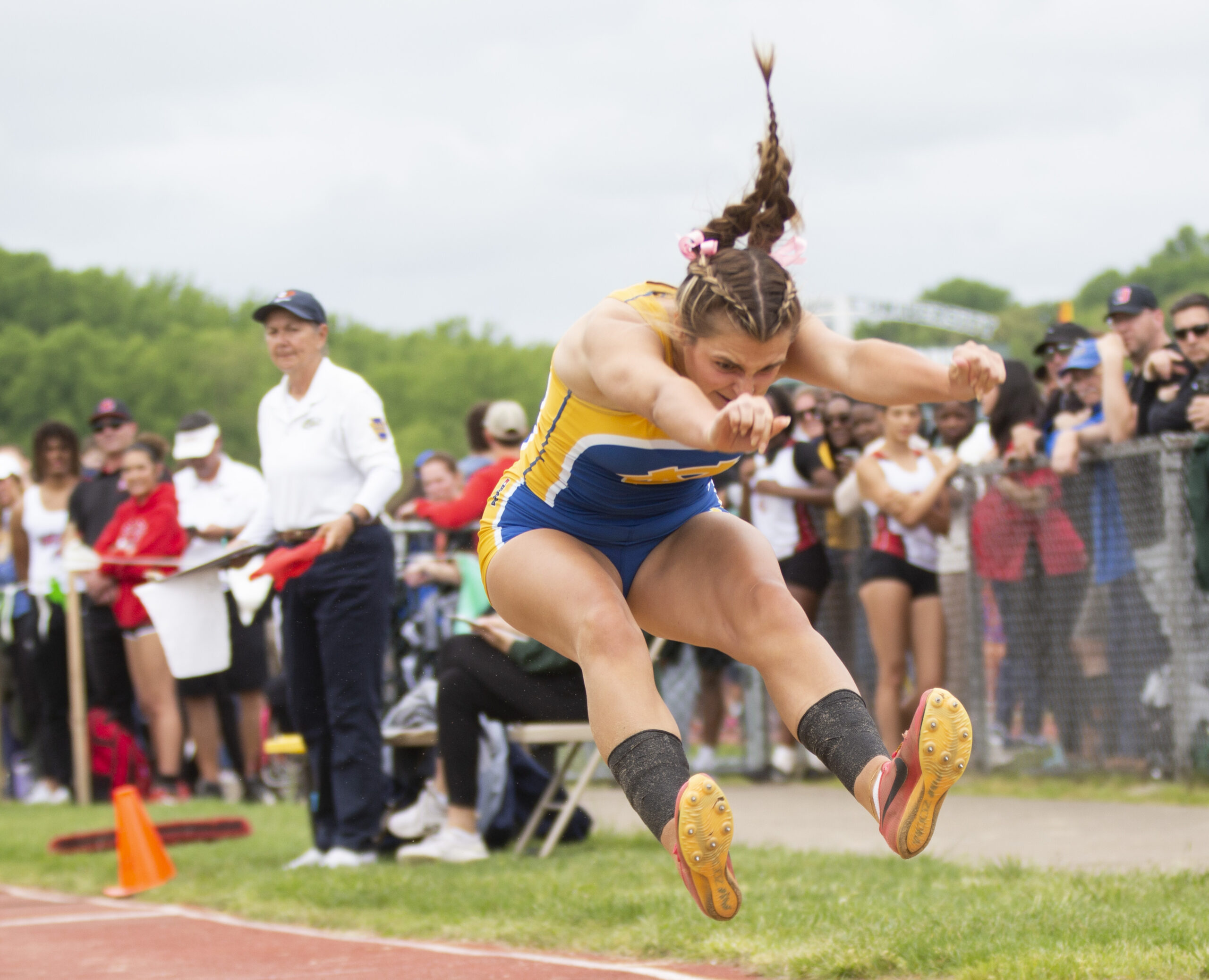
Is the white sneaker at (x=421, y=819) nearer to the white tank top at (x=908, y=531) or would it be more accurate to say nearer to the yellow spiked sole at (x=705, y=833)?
the white tank top at (x=908, y=531)

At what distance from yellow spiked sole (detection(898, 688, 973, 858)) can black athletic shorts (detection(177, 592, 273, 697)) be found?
757 centimetres

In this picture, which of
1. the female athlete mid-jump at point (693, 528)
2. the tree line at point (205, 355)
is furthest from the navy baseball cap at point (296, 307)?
the tree line at point (205, 355)

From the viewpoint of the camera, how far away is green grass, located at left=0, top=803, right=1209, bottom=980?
4.11 meters

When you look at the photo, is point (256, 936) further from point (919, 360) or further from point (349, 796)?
point (919, 360)

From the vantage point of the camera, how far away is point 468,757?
683 cm

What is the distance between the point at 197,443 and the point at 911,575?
15.8ft

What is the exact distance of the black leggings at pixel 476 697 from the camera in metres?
6.76

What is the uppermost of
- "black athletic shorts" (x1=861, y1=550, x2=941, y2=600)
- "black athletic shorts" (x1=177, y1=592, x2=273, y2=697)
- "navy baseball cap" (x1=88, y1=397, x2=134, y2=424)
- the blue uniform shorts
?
"navy baseball cap" (x1=88, y1=397, x2=134, y2=424)

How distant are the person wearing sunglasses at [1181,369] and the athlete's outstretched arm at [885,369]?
419 cm

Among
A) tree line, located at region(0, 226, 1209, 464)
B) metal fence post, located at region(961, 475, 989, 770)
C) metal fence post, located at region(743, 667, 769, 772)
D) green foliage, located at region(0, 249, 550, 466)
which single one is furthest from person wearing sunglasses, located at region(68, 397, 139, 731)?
green foliage, located at region(0, 249, 550, 466)

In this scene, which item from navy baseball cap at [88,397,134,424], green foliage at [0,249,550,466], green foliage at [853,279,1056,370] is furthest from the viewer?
green foliage at [853,279,1056,370]

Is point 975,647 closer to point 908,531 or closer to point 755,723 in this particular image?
point 908,531

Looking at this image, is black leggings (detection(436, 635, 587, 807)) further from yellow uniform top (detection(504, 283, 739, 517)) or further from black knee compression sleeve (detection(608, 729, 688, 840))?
black knee compression sleeve (detection(608, 729, 688, 840))

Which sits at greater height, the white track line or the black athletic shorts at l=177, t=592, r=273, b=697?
the black athletic shorts at l=177, t=592, r=273, b=697
